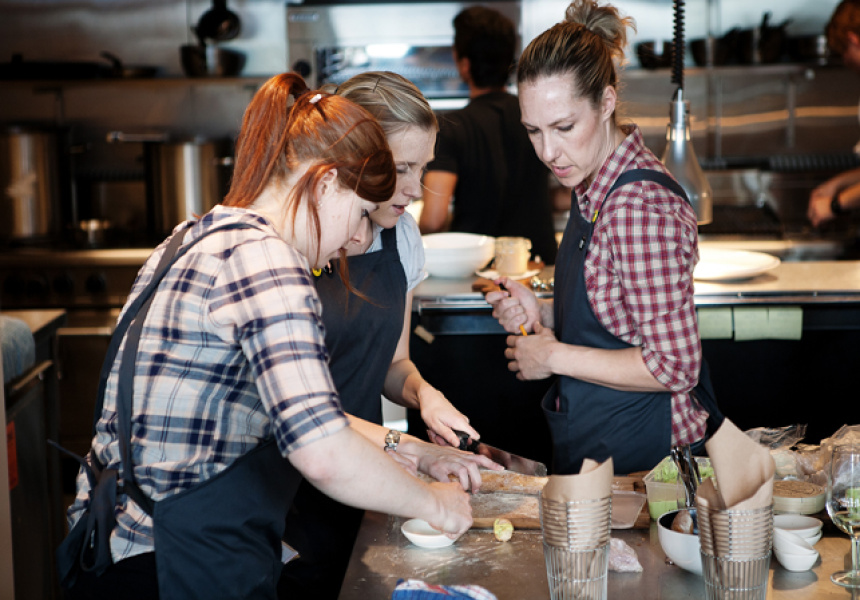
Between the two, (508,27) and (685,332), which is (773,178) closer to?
(508,27)

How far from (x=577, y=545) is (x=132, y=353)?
724mm

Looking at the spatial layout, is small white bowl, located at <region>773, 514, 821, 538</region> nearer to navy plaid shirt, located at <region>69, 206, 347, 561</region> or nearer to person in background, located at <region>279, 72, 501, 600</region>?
person in background, located at <region>279, 72, 501, 600</region>

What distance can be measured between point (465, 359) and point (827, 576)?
5.92 ft

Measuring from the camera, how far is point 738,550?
1269mm

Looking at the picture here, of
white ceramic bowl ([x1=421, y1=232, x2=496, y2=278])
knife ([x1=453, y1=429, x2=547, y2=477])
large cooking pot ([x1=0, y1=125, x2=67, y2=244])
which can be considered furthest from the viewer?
large cooking pot ([x1=0, y1=125, x2=67, y2=244])

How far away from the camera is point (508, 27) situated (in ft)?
11.8

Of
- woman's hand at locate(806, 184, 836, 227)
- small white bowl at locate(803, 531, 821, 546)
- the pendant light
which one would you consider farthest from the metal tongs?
woman's hand at locate(806, 184, 836, 227)

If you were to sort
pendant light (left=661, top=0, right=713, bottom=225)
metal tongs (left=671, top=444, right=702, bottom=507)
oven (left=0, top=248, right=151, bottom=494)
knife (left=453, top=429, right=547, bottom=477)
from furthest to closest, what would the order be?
oven (left=0, top=248, right=151, bottom=494) < pendant light (left=661, top=0, right=713, bottom=225) < knife (left=453, top=429, right=547, bottom=477) < metal tongs (left=671, top=444, right=702, bottom=507)

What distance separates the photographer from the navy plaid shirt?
1.24m

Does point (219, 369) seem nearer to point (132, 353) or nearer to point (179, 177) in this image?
point (132, 353)

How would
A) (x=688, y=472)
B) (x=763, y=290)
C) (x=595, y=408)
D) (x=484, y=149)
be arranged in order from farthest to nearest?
(x=484, y=149) → (x=763, y=290) → (x=595, y=408) → (x=688, y=472)

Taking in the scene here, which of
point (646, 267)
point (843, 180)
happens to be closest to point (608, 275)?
point (646, 267)

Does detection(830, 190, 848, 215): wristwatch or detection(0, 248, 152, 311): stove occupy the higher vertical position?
detection(830, 190, 848, 215): wristwatch

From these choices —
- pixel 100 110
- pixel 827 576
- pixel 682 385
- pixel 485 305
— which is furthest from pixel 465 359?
pixel 100 110
